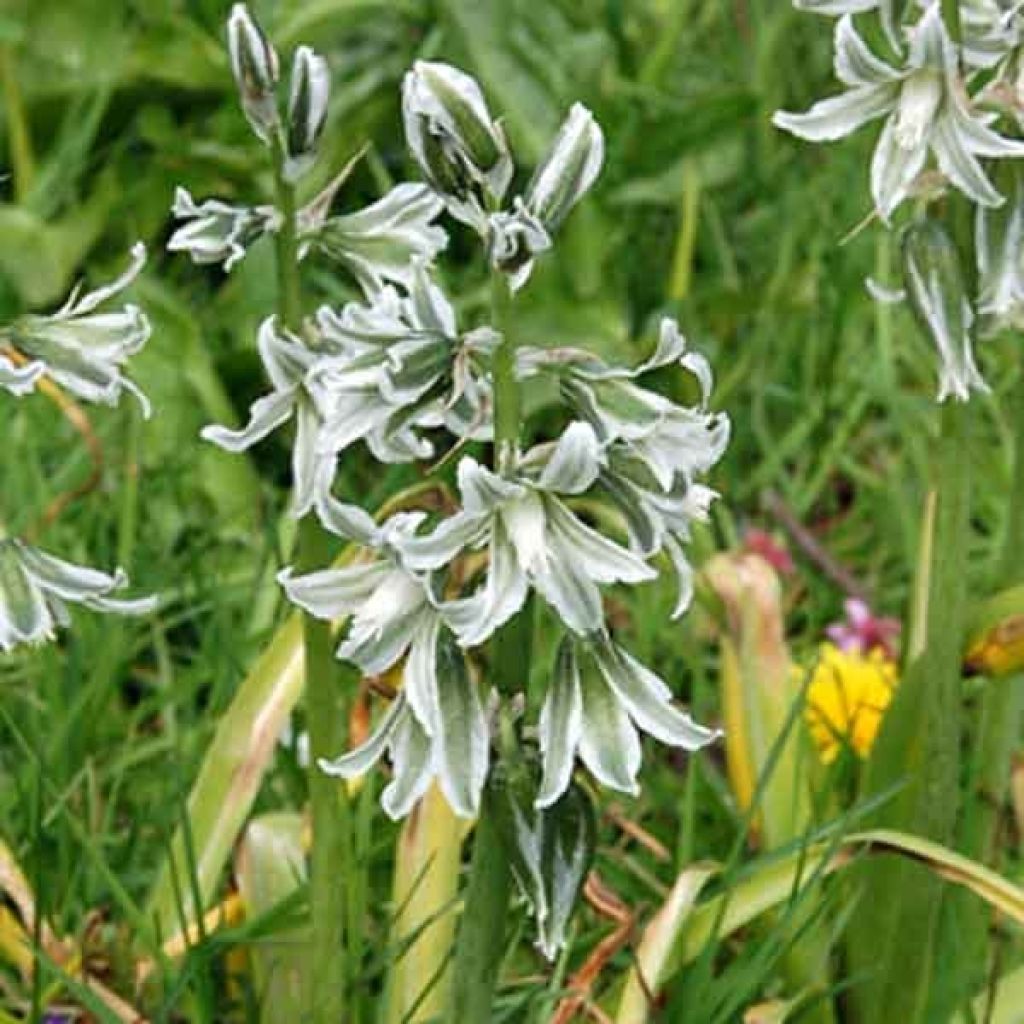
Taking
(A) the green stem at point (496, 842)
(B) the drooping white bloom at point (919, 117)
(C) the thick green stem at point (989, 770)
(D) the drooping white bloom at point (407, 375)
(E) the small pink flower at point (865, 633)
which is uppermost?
(B) the drooping white bloom at point (919, 117)

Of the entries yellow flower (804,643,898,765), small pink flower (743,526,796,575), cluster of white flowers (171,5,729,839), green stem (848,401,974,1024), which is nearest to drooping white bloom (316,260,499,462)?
cluster of white flowers (171,5,729,839)

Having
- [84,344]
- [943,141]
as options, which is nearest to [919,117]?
[943,141]

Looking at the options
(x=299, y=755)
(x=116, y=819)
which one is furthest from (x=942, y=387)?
(x=116, y=819)

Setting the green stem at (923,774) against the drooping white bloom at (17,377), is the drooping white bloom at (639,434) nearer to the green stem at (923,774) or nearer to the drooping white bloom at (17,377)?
the drooping white bloom at (17,377)

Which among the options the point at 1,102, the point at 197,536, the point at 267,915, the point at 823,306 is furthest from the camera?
the point at 1,102

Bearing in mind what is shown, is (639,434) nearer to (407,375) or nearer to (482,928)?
(407,375)

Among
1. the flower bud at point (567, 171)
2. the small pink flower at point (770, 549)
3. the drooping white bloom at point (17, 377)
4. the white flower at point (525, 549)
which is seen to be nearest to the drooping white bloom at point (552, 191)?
the flower bud at point (567, 171)

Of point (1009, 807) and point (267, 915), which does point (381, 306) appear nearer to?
point (267, 915)

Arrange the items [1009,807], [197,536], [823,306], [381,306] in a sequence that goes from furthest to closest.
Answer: [823,306] < [197,536] < [1009,807] < [381,306]
